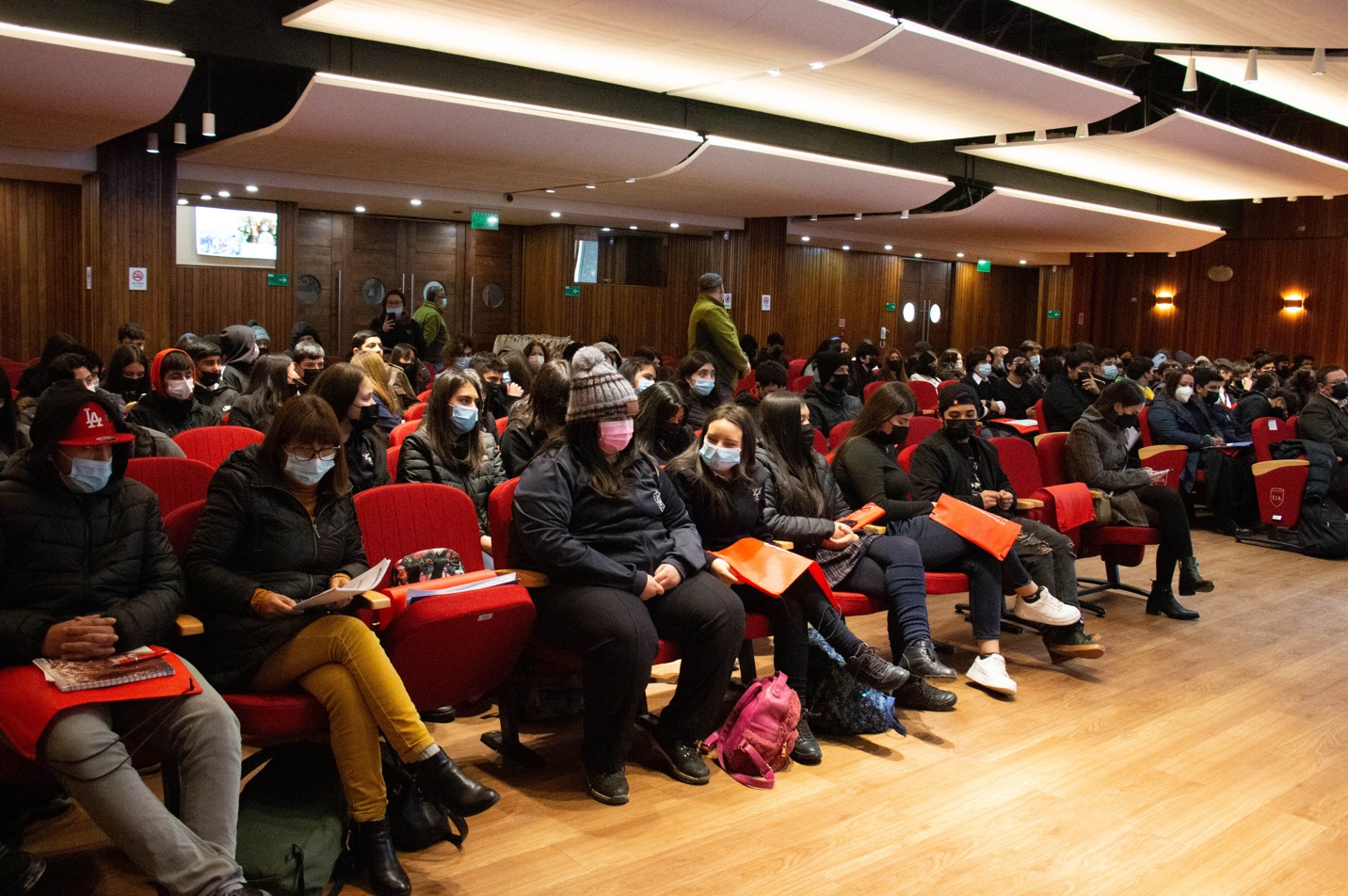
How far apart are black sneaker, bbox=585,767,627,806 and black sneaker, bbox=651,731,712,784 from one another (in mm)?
246

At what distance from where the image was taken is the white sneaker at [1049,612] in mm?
5312

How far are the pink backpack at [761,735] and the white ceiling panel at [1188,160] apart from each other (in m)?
10.8

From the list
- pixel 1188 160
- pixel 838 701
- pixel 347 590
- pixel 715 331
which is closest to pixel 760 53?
pixel 715 331

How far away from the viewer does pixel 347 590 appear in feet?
10.2

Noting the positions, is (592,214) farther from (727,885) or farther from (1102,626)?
(727,885)

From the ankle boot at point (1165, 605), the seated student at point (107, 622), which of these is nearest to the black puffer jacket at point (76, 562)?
the seated student at point (107, 622)

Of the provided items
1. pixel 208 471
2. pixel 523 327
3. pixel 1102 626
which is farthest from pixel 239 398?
pixel 523 327

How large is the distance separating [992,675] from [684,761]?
1671 millimetres

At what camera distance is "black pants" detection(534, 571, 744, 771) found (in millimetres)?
3686

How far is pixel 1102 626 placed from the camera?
6262mm

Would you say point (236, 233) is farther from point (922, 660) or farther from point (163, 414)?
point (922, 660)

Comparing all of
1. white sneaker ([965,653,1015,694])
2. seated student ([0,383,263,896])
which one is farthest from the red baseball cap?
white sneaker ([965,653,1015,694])

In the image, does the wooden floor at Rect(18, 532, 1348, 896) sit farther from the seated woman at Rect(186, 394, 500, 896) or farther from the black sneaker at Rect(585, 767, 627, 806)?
the seated woman at Rect(186, 394, 500, 896)

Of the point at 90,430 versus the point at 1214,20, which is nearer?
the point at 90,430
